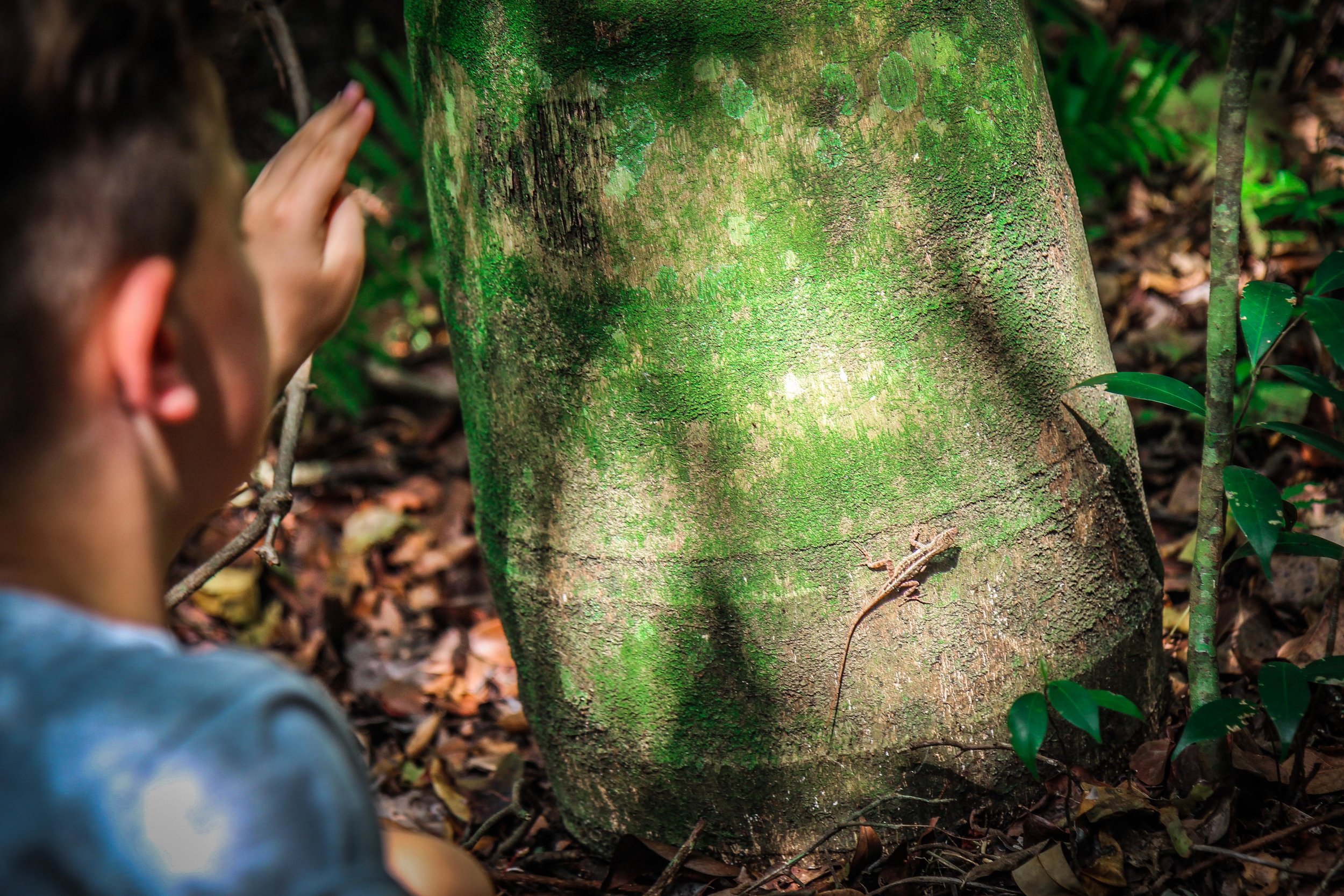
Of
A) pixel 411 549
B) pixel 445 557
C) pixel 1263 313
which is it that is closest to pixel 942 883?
pixel 1263 313

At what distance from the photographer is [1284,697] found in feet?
4.59

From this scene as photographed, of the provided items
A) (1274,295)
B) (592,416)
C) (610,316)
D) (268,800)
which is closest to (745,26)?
(610,316)

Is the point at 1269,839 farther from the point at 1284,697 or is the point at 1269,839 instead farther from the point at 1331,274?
the point at 1331,274

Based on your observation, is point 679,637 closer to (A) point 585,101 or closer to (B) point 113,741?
(A) point 585,101

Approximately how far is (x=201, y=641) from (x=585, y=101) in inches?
81.6

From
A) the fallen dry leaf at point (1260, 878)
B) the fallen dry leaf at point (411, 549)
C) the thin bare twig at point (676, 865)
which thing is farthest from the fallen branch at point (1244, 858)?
the fallen dry leaf at point (411, 549)

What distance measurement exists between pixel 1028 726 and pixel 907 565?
27 centimetres

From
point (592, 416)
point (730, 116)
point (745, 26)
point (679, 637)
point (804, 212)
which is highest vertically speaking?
point (745, 26)

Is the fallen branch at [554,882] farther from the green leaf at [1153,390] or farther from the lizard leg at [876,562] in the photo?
the green leaf at [1153,390]

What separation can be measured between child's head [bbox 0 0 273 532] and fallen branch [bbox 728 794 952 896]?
3.49ft

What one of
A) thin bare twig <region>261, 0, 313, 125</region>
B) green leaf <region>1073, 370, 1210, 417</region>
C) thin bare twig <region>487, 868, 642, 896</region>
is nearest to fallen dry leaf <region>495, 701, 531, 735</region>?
thin bare twig <region>487, 868, 642, 896</region>

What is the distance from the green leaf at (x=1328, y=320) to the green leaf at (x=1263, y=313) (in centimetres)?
6

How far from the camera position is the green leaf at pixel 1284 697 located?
1365 mm

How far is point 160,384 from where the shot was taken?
87 cm
